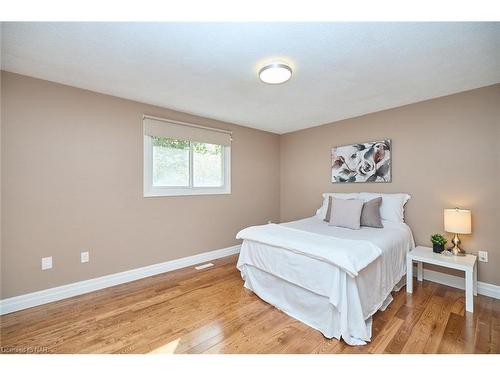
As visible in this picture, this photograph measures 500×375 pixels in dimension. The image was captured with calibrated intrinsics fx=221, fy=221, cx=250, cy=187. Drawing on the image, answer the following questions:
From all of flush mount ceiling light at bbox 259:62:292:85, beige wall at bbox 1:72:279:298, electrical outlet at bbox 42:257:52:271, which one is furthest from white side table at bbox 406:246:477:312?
electrical outlet at bbox 42:257:52:271

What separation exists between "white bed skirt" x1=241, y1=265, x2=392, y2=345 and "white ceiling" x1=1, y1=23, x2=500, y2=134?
195 cm

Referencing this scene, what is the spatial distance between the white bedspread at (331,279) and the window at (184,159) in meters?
1.37

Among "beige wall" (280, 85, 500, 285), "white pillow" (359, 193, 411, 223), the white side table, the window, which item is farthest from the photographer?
the window

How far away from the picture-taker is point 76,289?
7.70 ft

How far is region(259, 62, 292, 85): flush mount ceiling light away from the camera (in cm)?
186

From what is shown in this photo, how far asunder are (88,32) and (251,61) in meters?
1.16

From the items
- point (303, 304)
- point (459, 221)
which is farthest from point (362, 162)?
point (303, 304)

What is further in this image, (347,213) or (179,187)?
(179,187)

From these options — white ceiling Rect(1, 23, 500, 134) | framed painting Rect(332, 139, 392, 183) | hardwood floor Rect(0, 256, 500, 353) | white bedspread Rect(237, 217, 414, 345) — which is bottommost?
hardwood floor Rect(0, 256, 500, 353)

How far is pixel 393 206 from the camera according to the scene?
283 centimetres

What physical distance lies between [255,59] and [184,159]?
188cm

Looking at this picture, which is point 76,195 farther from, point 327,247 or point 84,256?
point 327,247

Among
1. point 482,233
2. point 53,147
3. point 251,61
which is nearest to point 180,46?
point 251,61

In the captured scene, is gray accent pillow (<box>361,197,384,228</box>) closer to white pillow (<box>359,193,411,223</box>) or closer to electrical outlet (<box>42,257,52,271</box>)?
white pillow (<box>359,193,411,223</box>)
